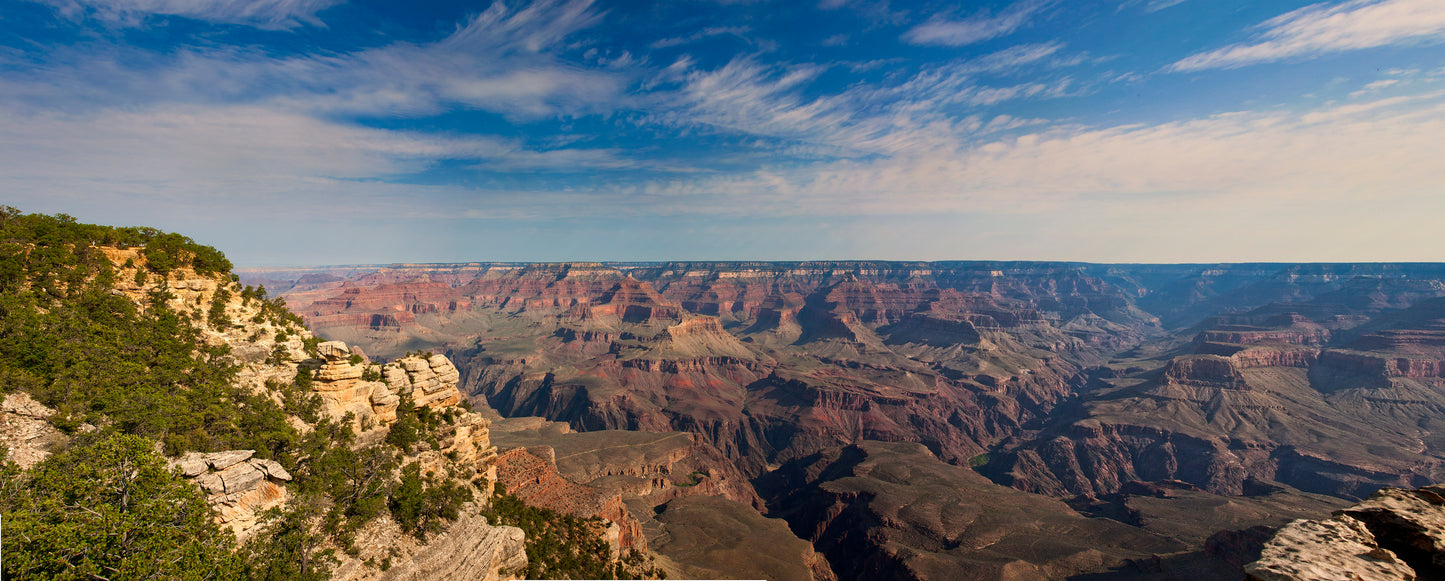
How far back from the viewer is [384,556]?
23.8m

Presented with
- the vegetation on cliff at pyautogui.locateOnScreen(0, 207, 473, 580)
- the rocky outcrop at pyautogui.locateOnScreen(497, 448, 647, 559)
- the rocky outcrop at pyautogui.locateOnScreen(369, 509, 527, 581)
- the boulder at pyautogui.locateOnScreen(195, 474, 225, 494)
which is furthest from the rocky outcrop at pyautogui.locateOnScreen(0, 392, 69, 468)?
the rocky outcrop at pyautogui.locateOnScreen(497, 448, 647, 559)

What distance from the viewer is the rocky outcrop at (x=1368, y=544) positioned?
9.23 metres

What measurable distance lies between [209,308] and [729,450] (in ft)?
417

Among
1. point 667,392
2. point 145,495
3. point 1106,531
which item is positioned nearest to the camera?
point 145,495

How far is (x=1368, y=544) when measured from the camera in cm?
1060

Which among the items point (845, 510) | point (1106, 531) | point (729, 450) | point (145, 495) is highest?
point (145, 495)

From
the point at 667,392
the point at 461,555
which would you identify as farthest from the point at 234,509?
the point at 667,392

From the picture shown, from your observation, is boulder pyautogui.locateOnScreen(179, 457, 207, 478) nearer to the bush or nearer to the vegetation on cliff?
the vegetation on cliff

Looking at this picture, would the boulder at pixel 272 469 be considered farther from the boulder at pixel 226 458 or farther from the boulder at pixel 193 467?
the boulder at pixel 193 467

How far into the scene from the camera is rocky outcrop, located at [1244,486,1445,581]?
30.3 ft

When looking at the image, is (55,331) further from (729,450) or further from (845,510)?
(729,450)

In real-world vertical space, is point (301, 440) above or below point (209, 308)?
below

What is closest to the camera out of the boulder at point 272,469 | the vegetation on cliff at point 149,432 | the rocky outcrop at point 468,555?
the vegetation on cliff at point 149,432

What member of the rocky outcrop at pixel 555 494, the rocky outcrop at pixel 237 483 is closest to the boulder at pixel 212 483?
the rocky outcrop at pixel 237 483
